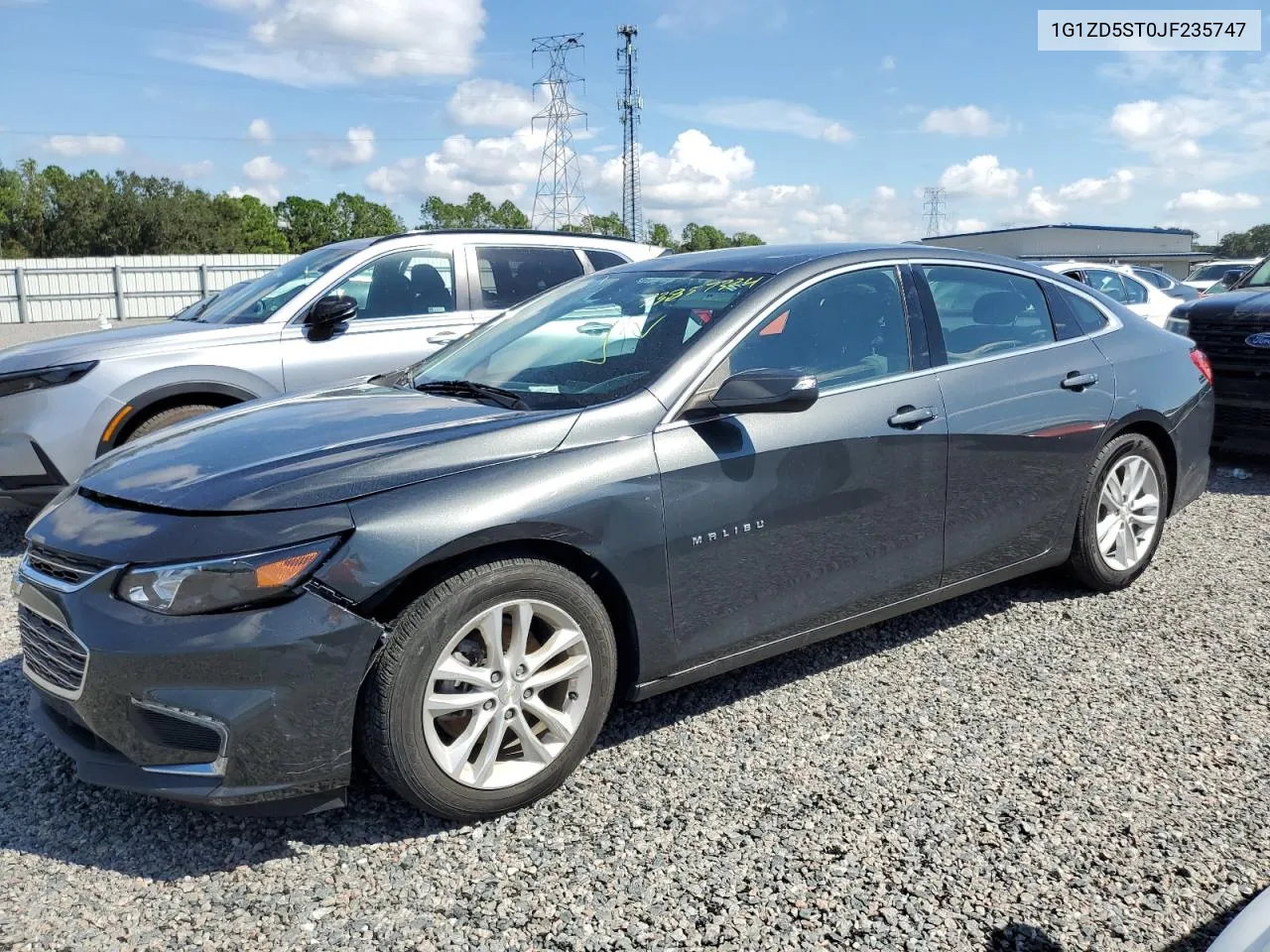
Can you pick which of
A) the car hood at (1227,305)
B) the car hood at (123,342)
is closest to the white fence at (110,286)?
the car hood at (123,342)

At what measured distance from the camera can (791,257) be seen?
12.9 ft

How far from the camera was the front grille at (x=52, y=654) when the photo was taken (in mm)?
2717

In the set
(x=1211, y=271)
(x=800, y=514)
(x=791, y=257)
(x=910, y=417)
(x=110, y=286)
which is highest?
(x=110, y=286)

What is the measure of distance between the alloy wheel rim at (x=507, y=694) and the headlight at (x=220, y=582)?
46cm

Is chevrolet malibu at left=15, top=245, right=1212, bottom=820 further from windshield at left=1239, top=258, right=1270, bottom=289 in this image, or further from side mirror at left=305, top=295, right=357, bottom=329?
windshield at left=1239, top=258, right=1270, bottom=289

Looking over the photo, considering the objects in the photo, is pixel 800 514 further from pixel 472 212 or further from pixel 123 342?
pixel 472 212

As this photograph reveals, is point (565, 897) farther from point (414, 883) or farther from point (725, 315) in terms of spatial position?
point (725, 315)

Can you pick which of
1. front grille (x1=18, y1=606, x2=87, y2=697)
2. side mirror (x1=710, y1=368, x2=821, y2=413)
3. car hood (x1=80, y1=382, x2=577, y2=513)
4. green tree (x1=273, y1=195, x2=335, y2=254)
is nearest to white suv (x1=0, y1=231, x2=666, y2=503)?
car hood (x1=80, y1=382, x2=577, y2=513)

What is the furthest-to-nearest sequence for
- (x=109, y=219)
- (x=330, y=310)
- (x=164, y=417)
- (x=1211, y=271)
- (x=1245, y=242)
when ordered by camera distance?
1. (x=1245, y=242)
2. (x=109, y=219)
3. (x=1211, y=271)
4. (x=330, y=310)
5. (x=164, y=417)

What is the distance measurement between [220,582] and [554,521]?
89 centimetres

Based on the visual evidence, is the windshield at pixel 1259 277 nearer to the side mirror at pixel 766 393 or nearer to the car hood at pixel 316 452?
the side mirror at pixel 766 393

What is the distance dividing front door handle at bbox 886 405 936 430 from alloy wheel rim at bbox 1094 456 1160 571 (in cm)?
126

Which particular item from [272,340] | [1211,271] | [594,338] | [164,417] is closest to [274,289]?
Result: [272,340]

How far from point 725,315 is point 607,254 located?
4.22 m
